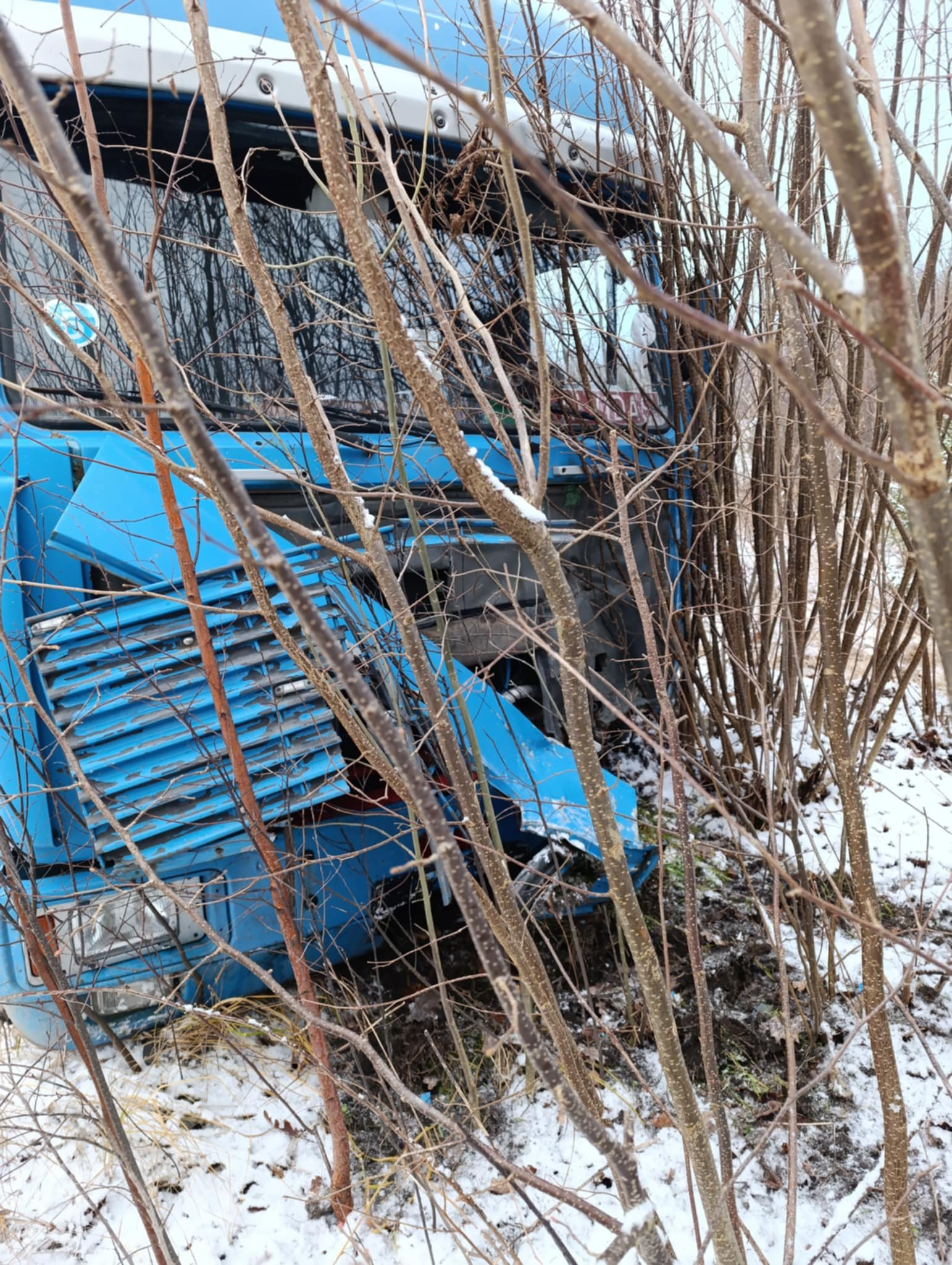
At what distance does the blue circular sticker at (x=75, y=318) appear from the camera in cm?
203

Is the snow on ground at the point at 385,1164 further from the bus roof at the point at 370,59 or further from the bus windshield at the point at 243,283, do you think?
the bus roof at the point at 370,59

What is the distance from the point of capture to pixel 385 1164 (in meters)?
2.32

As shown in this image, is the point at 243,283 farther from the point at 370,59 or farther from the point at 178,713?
the point at 178,713

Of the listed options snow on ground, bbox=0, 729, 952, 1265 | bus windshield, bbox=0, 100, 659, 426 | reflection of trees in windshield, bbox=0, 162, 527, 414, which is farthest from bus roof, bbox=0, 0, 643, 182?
snow on ground, bbox=0, 729, 952, 1265

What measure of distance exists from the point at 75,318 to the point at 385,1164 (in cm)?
233

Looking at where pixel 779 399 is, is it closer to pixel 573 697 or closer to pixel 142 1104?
pixel 573 697

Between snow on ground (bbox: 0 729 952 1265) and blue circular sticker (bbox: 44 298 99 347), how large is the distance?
5.52ft

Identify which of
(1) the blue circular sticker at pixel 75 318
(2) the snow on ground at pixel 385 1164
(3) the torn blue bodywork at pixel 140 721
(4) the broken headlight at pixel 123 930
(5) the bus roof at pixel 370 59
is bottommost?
(2) the snow on ground at pixel 385 1164

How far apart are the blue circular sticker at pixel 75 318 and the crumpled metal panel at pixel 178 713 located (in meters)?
0.63

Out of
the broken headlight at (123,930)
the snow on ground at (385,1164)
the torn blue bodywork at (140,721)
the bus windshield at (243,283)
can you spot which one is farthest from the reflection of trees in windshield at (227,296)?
the snow on ground at (385,1164)

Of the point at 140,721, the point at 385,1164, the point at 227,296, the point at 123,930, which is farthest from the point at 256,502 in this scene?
the point at 385,1164

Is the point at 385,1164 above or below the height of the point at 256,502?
below

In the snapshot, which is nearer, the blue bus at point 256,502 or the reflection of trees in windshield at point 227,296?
the blue bus at point 256,502

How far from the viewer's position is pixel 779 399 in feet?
9.52
